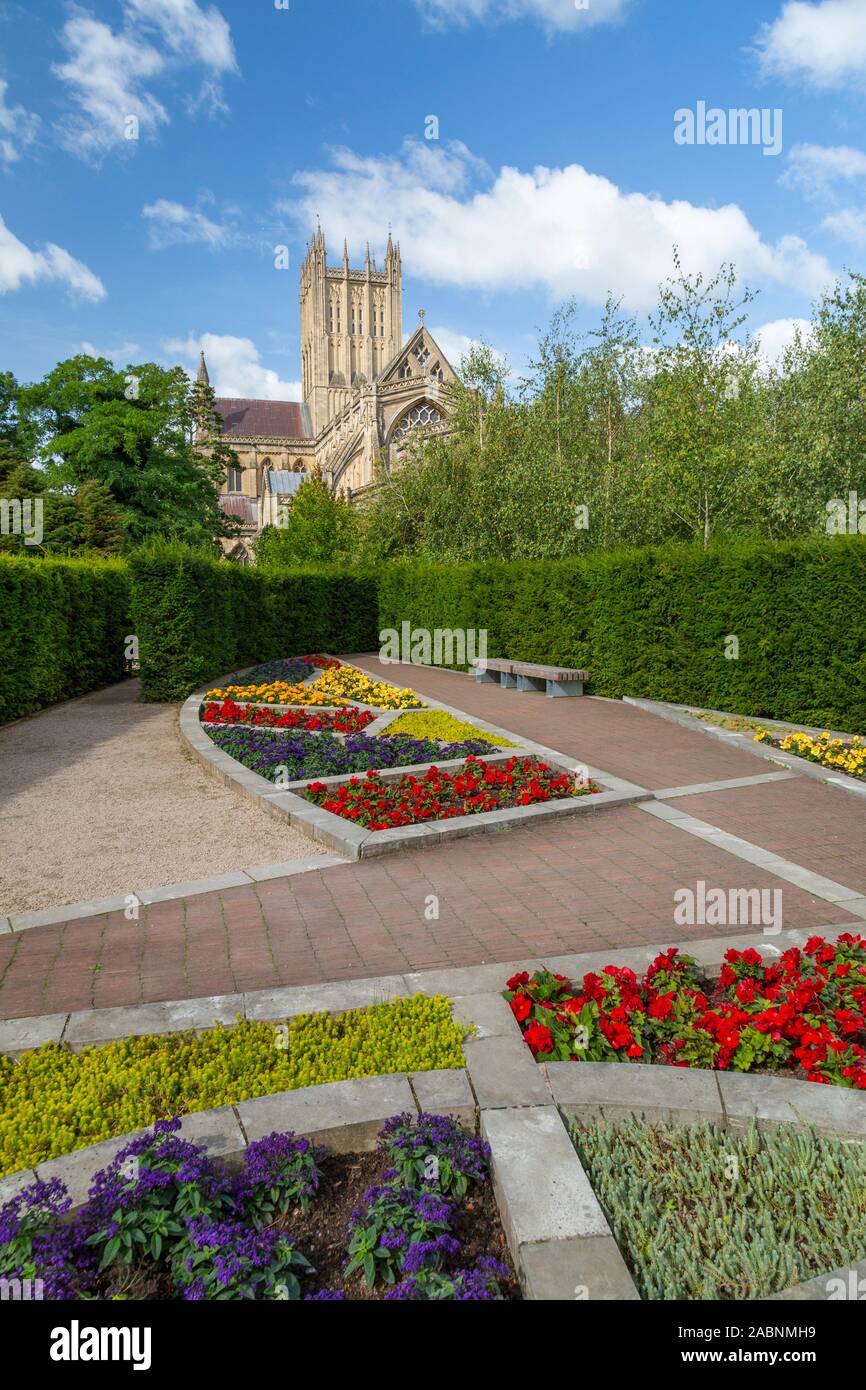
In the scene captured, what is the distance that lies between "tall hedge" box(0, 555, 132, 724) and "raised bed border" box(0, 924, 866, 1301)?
10319 mm

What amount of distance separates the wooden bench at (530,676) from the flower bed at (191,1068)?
12039 millimetres

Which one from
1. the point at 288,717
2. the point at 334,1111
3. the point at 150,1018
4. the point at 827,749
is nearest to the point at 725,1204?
the point at 334,1111

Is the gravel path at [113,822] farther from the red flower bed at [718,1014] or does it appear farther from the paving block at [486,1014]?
the red flower bed at [718,1014]

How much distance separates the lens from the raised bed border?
2.55 m

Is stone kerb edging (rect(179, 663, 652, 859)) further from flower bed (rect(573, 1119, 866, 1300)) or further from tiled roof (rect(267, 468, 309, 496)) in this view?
tiled roof (rect(267, 468, 309, 496))

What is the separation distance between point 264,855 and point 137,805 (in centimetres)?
229

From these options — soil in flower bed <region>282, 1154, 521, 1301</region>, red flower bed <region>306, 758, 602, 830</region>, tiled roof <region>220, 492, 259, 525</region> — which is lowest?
soil in flower bed <region>282, 1154, 521, 1301</region>

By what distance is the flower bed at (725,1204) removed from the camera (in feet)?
8.52

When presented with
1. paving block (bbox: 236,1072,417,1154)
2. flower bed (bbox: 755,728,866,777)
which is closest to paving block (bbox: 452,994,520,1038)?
paving block (bbox: 236,1072,417,1154)

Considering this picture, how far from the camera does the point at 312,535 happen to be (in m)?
33.4

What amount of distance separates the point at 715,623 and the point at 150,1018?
11249 mm

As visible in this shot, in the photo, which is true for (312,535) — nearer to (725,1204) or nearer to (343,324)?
(725,1204)

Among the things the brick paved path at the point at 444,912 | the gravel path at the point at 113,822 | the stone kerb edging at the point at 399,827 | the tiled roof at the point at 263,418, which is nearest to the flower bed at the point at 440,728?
the stone kerb edging at the point at 399,827

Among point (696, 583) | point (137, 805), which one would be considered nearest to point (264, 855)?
point (137, 805)
